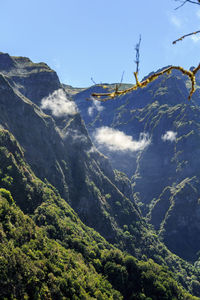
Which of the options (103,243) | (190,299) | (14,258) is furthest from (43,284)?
(103,243)

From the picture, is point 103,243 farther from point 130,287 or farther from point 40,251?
point 40,251

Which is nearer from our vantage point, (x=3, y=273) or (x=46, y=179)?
(x=3, y=273)

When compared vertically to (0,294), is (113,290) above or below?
above

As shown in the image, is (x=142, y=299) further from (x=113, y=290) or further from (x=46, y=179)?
(x=46, y=179)

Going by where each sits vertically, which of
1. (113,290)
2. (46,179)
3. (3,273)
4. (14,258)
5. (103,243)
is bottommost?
(3,273)

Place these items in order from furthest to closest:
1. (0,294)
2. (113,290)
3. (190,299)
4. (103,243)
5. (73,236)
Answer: (103,243)
(73,236)
(190,299)
(113,290)
(0,294)

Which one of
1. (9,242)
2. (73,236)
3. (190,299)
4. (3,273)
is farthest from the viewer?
(73,236)

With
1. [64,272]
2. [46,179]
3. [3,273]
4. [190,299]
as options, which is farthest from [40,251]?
[46,179]

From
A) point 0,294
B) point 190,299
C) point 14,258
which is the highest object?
point 190,299

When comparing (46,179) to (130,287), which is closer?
(130,287)
